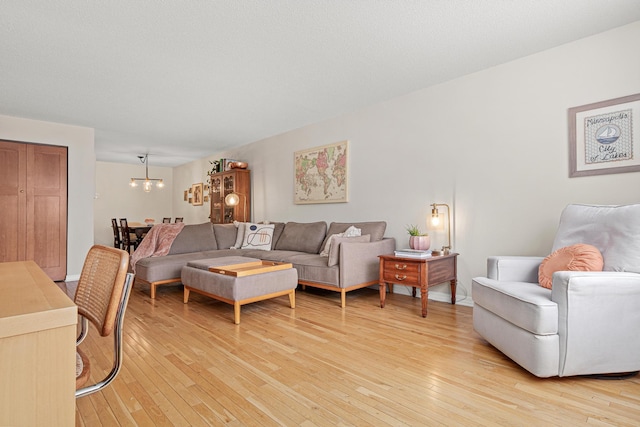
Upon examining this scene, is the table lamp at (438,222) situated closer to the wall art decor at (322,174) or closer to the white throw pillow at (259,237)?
the wall art decor at (322,174)

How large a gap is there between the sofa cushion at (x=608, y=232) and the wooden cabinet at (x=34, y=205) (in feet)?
20.1

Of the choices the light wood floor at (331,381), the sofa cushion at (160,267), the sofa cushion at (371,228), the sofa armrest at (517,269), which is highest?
the sofa cushion at (371,228)

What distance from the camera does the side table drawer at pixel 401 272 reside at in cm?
314

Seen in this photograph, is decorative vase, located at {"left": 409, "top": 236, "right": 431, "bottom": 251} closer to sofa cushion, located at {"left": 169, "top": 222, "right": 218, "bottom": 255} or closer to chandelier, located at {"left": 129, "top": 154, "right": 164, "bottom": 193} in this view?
sofa cushion, located at {"left": 169, "top": 222, "right": 218, "bottom": 255}

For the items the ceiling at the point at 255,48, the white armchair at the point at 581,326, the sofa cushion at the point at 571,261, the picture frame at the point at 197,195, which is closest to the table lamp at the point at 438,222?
the sofa cushion at the point at 571,261

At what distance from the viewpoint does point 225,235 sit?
5242 millimetres

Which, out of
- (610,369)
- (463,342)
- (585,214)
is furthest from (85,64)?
(610,369)

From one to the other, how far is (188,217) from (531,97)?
792 cm

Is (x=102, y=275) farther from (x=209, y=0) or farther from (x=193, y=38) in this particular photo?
(x=193, y=38)

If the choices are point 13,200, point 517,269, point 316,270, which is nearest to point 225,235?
point 316,270

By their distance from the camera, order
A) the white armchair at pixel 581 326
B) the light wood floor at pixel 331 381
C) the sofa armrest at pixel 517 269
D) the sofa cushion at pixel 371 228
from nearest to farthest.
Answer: the light wood floor at pixel 331 381 → the white armchair at pixel 581 326 → the sofa armrest at pixel 517 269 → the sofa cushion at pixel 371 228

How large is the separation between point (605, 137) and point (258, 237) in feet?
13.5

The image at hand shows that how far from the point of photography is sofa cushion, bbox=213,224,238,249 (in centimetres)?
516

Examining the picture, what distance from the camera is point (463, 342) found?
2449 mm
